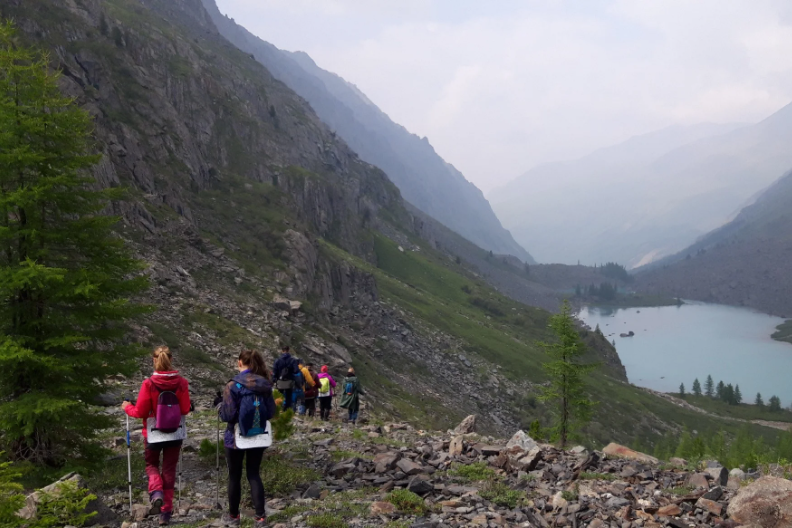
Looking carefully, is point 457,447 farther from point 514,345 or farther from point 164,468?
point 514,345

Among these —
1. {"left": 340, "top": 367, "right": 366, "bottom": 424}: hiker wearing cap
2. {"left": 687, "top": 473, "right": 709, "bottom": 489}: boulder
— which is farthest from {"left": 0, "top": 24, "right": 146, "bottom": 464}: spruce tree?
{"left": 687, "top": 473, "right": 709, "bottom": 489}: boulder

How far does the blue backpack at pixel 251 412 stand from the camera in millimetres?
8977

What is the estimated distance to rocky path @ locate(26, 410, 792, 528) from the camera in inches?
394

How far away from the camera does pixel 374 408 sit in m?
46.3

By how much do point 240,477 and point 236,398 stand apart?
1.50 meters

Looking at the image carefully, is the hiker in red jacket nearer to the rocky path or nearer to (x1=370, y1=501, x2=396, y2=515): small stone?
the rocky path

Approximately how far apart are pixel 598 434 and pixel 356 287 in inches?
2006

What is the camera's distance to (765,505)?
382 inches

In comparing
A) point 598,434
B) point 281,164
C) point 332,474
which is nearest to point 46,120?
point 332,474

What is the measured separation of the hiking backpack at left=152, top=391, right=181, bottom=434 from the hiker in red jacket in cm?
8

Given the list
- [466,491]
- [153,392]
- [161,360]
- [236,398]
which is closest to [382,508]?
[466,491]

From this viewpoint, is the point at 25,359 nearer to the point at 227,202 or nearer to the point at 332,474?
the point at 332,474

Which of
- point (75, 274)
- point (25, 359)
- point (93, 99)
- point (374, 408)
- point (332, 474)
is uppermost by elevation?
point (93, 99)

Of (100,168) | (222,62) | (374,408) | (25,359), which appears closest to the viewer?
(25,359)
